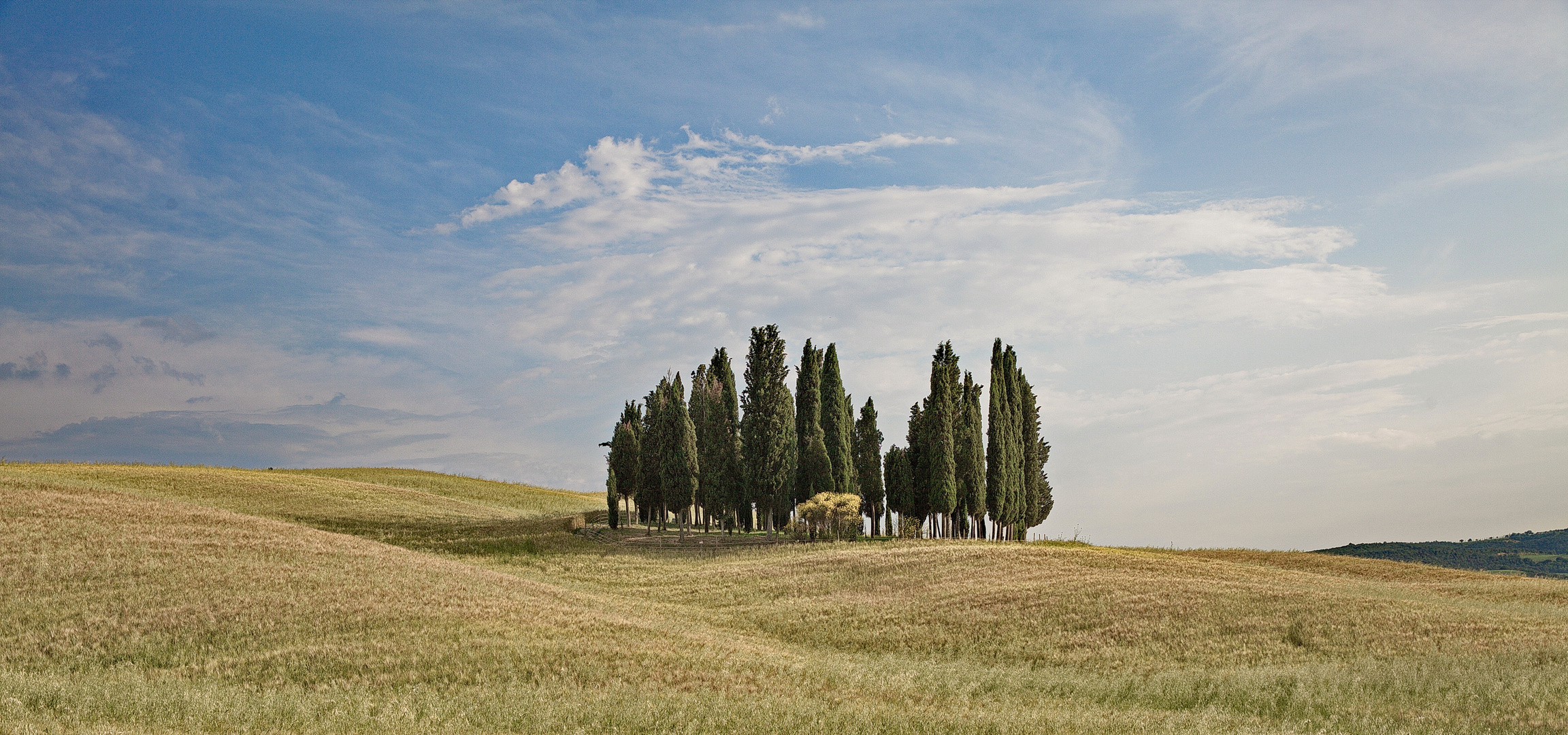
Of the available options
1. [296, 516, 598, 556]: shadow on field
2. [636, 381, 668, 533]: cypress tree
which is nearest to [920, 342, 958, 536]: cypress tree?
[636, 381, 668, 533]: cypress tree

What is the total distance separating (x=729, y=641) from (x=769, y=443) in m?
33.4

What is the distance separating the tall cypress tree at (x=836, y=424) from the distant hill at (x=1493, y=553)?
4807 centimetres

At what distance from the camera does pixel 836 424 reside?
64.6m

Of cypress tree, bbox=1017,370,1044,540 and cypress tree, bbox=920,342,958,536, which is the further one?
cypress tree, bbox=1017,370,1044,540

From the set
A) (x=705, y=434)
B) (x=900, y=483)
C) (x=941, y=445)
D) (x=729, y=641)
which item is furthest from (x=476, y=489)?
(x=729, y=641)

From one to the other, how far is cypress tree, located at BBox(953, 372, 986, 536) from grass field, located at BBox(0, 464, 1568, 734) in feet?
64.4

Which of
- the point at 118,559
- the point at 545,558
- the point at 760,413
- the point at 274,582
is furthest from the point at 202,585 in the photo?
the point at 760,413

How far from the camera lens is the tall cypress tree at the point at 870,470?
67.4m

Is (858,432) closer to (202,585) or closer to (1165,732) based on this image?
(202,585)

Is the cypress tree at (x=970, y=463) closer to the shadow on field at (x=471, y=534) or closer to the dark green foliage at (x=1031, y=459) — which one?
the dark green foliage at (x=1031, y=459)

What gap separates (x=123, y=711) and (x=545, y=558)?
3113 cm

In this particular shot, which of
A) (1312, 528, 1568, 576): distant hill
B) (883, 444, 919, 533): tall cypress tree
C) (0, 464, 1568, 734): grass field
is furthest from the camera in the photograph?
(1312, 528, 1568, 576): distant hill

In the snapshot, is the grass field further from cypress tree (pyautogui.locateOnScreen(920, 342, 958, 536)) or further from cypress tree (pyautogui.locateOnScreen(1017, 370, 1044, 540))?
cypress tree (pyautogui.locateOnScreen(1017, 370, 1044, 540))

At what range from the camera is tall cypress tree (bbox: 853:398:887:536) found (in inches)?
2655
